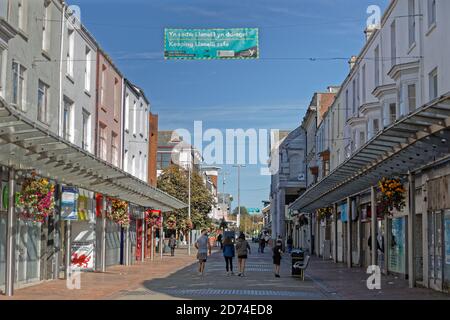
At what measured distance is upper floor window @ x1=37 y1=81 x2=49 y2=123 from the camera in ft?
80.5

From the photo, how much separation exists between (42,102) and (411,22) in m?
13.3

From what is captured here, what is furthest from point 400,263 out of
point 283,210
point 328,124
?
point 283,210

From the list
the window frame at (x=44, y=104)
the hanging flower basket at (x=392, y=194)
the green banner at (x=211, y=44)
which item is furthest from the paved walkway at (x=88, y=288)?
the hanging flower basket at (x=392, y=194)

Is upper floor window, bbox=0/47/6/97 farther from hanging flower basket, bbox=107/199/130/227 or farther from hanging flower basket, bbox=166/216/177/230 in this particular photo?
hanging flower basket, bbox=166/216/177/230

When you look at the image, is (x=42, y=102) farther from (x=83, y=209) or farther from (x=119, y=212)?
(x=119, y=212)

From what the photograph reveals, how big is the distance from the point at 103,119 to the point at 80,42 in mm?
5347

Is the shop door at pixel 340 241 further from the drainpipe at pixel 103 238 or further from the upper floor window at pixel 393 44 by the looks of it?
the drainpipe at pixel 103 238

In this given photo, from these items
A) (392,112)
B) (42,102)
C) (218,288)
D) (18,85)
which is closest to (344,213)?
(392,112)

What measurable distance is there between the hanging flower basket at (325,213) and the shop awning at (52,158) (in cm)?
1783

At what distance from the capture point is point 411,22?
24906 millimetres

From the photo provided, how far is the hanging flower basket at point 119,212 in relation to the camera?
33.1 m

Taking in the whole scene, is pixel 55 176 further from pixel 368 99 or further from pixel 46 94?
pixel 368 99

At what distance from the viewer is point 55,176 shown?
22.4 meters

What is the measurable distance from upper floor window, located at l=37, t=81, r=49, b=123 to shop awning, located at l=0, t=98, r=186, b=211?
8.26ft
